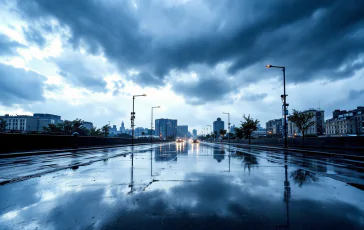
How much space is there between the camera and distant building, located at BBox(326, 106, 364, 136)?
120906mm

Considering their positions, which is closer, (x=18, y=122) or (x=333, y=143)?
(x=333, y=143)

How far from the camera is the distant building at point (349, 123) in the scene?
397 feet

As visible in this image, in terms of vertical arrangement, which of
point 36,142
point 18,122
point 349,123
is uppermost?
point 18,122

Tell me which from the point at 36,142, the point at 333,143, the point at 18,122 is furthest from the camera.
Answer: the point at 18,122

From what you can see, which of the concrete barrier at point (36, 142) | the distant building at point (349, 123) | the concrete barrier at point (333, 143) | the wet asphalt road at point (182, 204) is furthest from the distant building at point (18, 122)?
the distant building at point (349, 123)

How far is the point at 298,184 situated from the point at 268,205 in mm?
2704

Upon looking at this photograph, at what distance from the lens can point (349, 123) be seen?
128000mm

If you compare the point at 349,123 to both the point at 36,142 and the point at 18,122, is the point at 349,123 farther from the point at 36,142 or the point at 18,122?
the point at 18,122

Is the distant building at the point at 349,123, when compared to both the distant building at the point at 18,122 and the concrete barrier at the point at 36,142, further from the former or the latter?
the distant building at the point at 18,122

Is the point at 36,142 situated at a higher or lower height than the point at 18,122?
lower

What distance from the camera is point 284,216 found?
3.80 meters

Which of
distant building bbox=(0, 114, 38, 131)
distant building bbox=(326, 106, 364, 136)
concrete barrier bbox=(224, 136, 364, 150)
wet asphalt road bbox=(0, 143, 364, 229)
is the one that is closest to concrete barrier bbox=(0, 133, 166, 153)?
wet asphalt road bbox=(0, 143, 364, 229)

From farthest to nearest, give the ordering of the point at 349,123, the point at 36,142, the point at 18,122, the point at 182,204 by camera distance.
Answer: the point at 18,122 < the point at 349,123 < the point at 36,142 < the point at 182,204

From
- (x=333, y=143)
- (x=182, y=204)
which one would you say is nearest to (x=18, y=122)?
(x=333, y=143)
